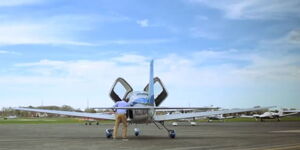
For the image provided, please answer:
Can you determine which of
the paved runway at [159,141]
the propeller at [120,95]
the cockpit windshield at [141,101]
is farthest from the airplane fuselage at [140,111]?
the propeller at [120,95]

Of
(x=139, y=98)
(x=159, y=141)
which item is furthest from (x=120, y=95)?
(x=159, y=141)

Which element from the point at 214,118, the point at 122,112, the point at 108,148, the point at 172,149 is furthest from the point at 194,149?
the point at 214,118

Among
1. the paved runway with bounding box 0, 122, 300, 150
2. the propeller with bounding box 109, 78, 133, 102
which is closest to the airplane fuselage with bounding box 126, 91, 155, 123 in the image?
the paved runway with bounding box 0, 122, 300, 150

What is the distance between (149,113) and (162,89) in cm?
429

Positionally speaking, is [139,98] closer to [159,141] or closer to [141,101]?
[141,101]

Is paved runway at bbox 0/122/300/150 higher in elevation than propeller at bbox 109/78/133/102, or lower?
lower

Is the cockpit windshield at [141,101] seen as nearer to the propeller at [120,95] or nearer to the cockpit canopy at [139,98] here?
the cockpit canopy at [139,98]

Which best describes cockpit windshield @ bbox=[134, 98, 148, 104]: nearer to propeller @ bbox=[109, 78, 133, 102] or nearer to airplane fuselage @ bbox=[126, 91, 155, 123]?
airplane fuselage @ bbox=[126, 91, 155, 123]

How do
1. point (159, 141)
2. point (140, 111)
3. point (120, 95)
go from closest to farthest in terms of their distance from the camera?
point (159, 141) < point (140, 111) < point (120, 95)

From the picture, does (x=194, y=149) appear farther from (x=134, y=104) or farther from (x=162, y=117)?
(x=162, y=117)

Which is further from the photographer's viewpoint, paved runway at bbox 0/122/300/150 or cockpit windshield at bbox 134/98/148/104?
cockpit windshield at bbox 134/98/148/104

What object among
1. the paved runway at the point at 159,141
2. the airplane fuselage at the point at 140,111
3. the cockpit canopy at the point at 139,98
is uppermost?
the cockpit canopy at the point at 139,98

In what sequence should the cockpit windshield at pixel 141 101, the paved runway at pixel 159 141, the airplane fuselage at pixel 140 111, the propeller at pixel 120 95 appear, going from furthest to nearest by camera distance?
the propeller at pixel 120 95
the cockpit windshield at pixel 141 101
the airplane fuselage at pixel 140 111
the paved runway at pixel 159 141

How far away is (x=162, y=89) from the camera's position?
79.4 ft
